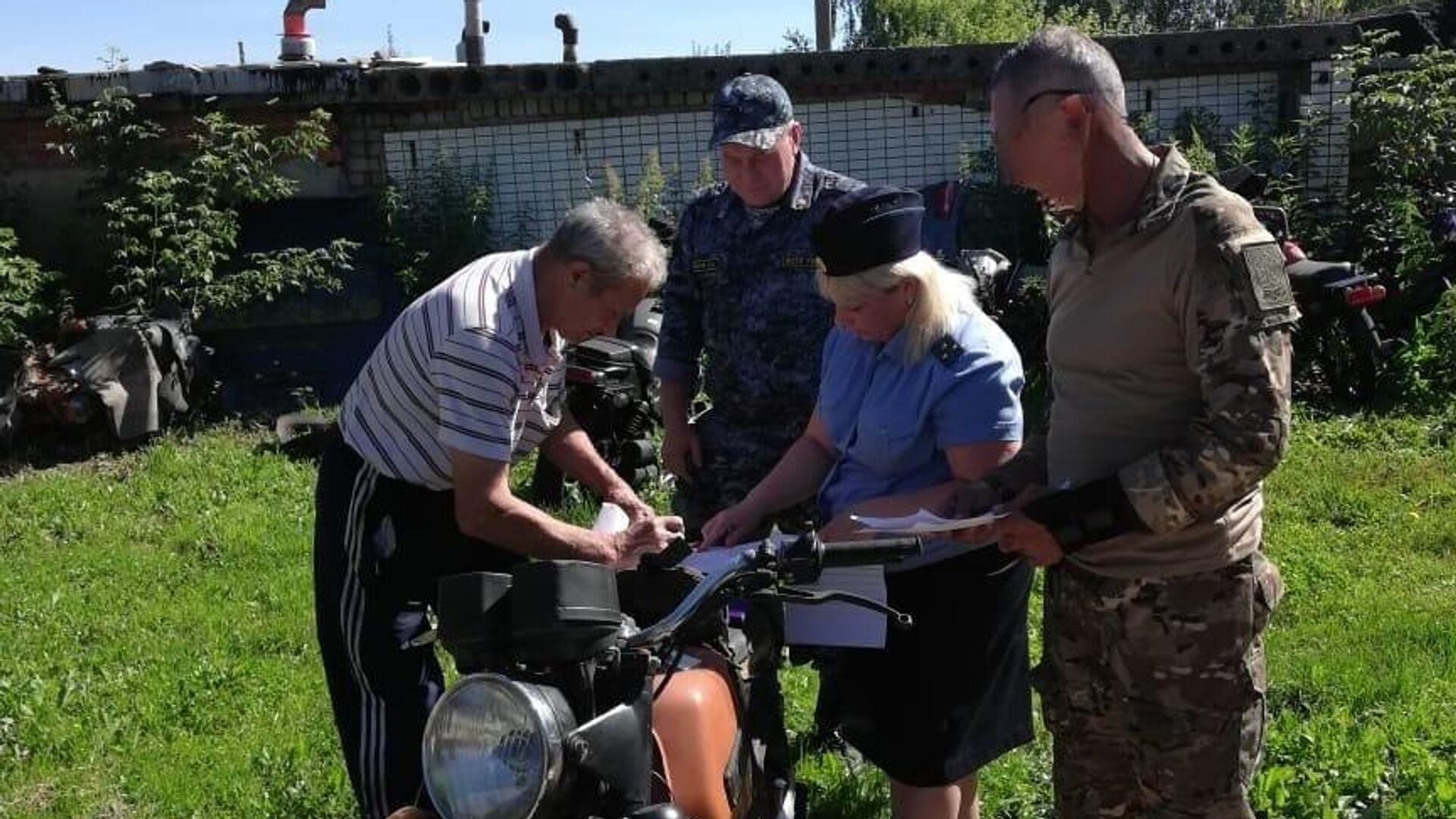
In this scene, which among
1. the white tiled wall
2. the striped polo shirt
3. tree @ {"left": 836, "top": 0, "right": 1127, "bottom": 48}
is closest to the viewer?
the striped polo shirt

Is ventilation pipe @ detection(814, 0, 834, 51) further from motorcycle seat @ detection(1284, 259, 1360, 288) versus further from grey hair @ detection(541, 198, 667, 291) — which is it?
grey hair @ detection(541, 198, 667, 291)

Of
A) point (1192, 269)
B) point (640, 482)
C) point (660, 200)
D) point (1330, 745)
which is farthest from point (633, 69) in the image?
point (1192, 269)

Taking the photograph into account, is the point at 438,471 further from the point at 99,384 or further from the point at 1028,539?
the point at 99,384

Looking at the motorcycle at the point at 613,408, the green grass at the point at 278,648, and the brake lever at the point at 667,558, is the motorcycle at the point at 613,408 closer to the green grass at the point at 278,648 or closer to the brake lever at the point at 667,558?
the green grass at the point at 278,648

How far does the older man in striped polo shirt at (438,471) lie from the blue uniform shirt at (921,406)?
17.5 inches

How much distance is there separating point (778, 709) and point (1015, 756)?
1.53 m

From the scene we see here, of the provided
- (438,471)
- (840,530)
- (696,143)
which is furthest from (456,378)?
(696,143)

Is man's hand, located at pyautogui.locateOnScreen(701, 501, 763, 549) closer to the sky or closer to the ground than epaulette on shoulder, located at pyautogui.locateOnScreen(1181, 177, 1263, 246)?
closer to the ground

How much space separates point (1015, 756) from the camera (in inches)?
156

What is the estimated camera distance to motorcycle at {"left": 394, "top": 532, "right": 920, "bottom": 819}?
179 cm

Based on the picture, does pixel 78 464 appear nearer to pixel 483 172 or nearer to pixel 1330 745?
pixel 483 172

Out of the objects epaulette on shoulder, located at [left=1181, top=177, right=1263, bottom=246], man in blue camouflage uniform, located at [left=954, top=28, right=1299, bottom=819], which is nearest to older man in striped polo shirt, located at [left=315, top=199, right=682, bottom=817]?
man in blue camouflage uniform, located at [left=954, top=28, right=1299, bottom=819]

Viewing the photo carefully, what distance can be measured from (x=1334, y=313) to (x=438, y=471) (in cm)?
616

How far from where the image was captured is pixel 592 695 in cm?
192
